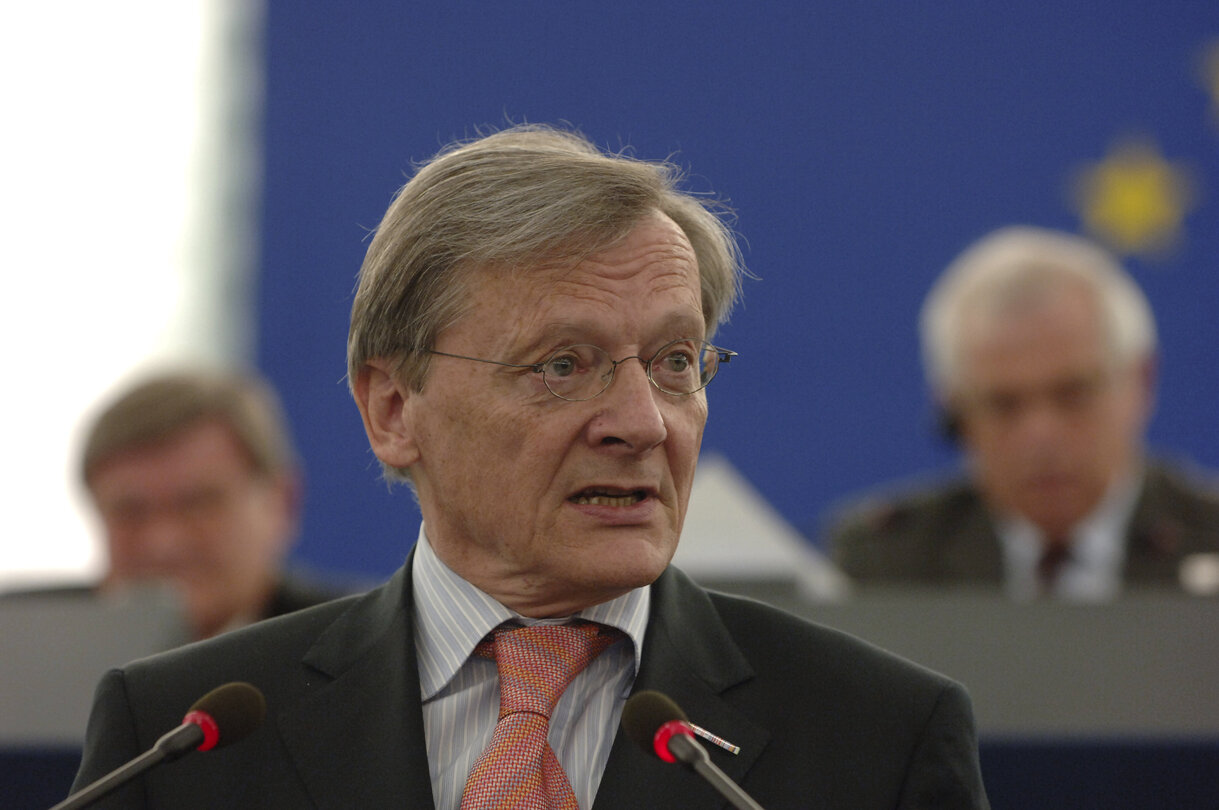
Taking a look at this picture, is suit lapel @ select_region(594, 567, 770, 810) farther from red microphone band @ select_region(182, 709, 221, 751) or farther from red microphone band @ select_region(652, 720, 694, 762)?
red microphone band @ select_region(182, 709, 221, 751)

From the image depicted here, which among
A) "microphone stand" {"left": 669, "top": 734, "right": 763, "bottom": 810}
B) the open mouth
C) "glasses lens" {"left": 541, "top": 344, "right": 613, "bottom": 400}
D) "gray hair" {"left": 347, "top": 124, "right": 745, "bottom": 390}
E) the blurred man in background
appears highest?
"gray hair" {"left": 347, "top": 124, "right": 745, "bottom": 390}

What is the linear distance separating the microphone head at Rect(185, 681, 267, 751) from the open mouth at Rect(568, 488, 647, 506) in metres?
0.36

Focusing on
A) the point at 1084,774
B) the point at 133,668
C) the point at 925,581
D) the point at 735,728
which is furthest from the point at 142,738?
the point at 925,581

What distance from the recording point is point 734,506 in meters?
2.75

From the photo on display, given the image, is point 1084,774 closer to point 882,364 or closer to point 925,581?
point 925,581

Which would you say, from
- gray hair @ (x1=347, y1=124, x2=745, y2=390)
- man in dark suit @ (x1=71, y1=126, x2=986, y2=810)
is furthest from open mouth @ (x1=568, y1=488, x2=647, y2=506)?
gray hair @ (x1=347, y1=124, x2=745, y2=390)

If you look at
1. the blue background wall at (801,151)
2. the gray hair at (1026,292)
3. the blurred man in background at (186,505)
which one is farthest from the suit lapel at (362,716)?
the blue background wall at (801,151)

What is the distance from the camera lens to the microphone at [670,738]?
3.99 ft

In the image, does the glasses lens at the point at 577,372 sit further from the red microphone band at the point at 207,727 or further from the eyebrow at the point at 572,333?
the red microphone band at the point at 207,727

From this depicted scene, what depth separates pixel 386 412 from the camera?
1.60m

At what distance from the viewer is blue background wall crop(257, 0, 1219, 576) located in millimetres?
4777

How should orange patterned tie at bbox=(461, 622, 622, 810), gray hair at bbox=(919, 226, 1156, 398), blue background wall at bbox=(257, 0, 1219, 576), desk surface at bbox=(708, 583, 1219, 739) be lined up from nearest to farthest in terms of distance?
orange patterned tie at bbox=(461, 622, 622, 810) < desk surface at bbox=(708, 583, 1219, 739) < gray hair at bbox=(919, 226, 1156, 398) < blue background wall at bbox=(257, 0, 1219, 576)

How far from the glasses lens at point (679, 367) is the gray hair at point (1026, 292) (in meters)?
2.14

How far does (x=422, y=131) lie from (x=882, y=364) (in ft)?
5.52
